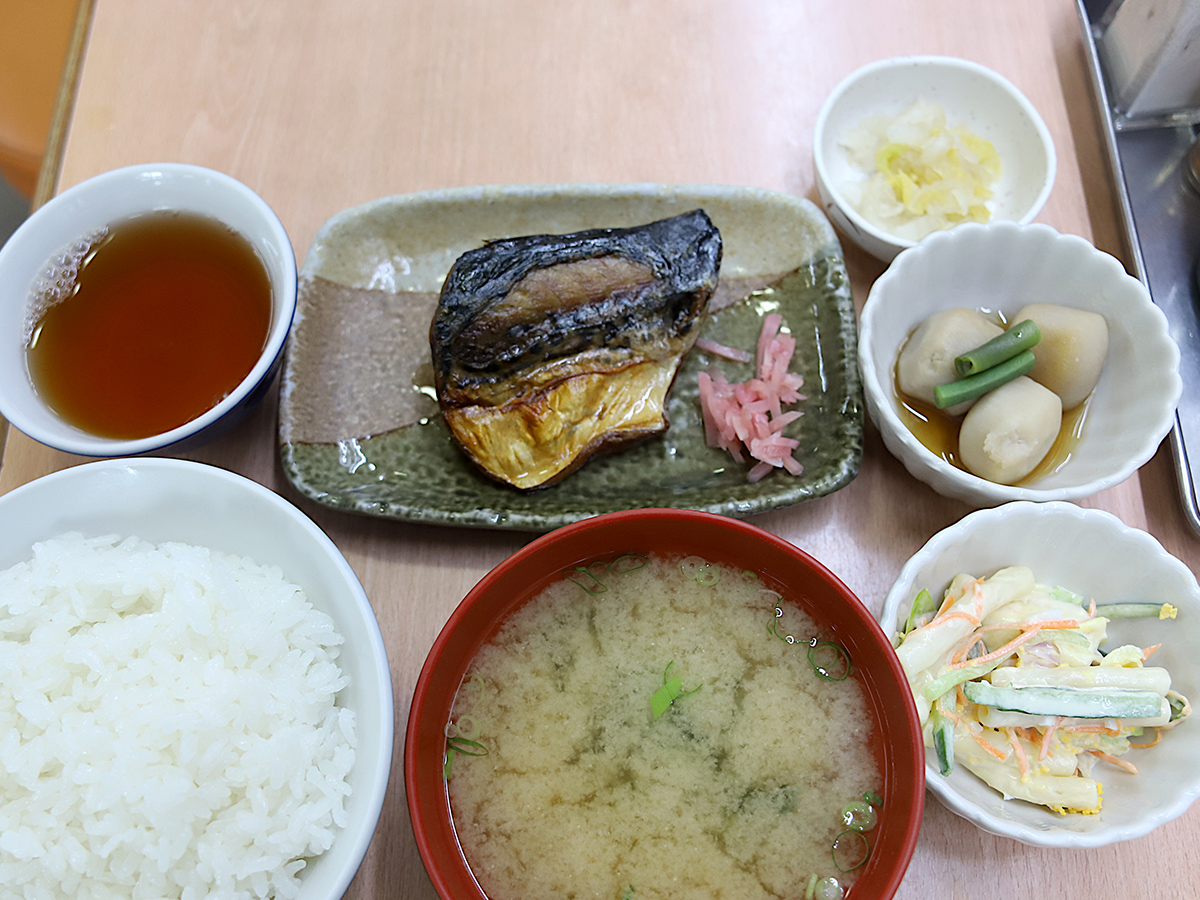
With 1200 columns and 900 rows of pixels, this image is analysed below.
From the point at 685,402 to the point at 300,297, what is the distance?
34.4 inches

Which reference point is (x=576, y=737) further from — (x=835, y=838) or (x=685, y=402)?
(x=685, y=402)

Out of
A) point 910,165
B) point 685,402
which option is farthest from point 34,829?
point 910,165

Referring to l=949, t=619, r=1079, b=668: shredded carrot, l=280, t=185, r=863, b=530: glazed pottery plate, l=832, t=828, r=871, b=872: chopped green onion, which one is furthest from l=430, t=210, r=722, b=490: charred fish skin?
l=832, t=828, r=871, b=872: chopped green onion

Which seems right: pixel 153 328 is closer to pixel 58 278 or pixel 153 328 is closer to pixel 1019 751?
pixel 58 278

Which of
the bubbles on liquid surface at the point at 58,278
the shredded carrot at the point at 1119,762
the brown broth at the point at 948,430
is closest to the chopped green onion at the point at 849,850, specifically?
the shredded carrot at the point at 1119,762

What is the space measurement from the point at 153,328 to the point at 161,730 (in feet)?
2.93

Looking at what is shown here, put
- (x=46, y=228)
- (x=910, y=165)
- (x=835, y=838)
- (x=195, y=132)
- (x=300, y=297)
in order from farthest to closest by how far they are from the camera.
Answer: (x=195, y=132), (x=910, y=165), (x=300, y=297), (x=46, y=228), (x=835, y=838)

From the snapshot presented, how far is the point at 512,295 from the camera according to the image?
1.61m

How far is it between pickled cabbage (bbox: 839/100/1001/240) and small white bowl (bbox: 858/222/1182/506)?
20 cm

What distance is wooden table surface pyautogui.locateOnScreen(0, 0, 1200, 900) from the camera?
1967 mm

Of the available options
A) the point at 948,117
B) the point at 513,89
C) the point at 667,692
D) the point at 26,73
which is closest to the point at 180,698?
the point at 667,692

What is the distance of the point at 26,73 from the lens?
2.40m

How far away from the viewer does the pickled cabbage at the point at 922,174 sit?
70.4 inches

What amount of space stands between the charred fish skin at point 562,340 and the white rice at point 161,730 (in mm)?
528
